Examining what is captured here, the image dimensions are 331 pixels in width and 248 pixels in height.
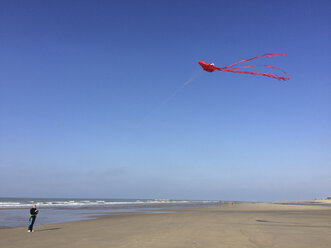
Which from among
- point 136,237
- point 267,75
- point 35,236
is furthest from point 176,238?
point 267,75

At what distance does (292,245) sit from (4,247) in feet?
43.8

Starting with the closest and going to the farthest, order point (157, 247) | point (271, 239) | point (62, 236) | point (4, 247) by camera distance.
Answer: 1. point (157, 247)
2. point (4, 247)
3. point (271, 239)
4. point (62, 236)

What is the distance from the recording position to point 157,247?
12031 millimetres

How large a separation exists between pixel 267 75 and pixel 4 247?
14410 mm

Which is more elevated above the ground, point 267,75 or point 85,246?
point 267,75

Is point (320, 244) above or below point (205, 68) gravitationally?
below

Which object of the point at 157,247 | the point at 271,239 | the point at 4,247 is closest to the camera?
the point at 157,247

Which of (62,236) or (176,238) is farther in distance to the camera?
(62,236)

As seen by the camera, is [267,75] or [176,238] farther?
[176,238]

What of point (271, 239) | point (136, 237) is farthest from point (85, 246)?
point (271, 239)

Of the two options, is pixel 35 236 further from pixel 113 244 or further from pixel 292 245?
pixel 292 245

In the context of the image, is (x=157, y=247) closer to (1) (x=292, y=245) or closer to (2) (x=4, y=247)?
(1) (x=292, y=245)

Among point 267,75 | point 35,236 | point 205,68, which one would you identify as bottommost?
Result: point 35,236

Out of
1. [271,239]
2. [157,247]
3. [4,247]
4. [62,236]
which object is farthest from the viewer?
[62,236]
